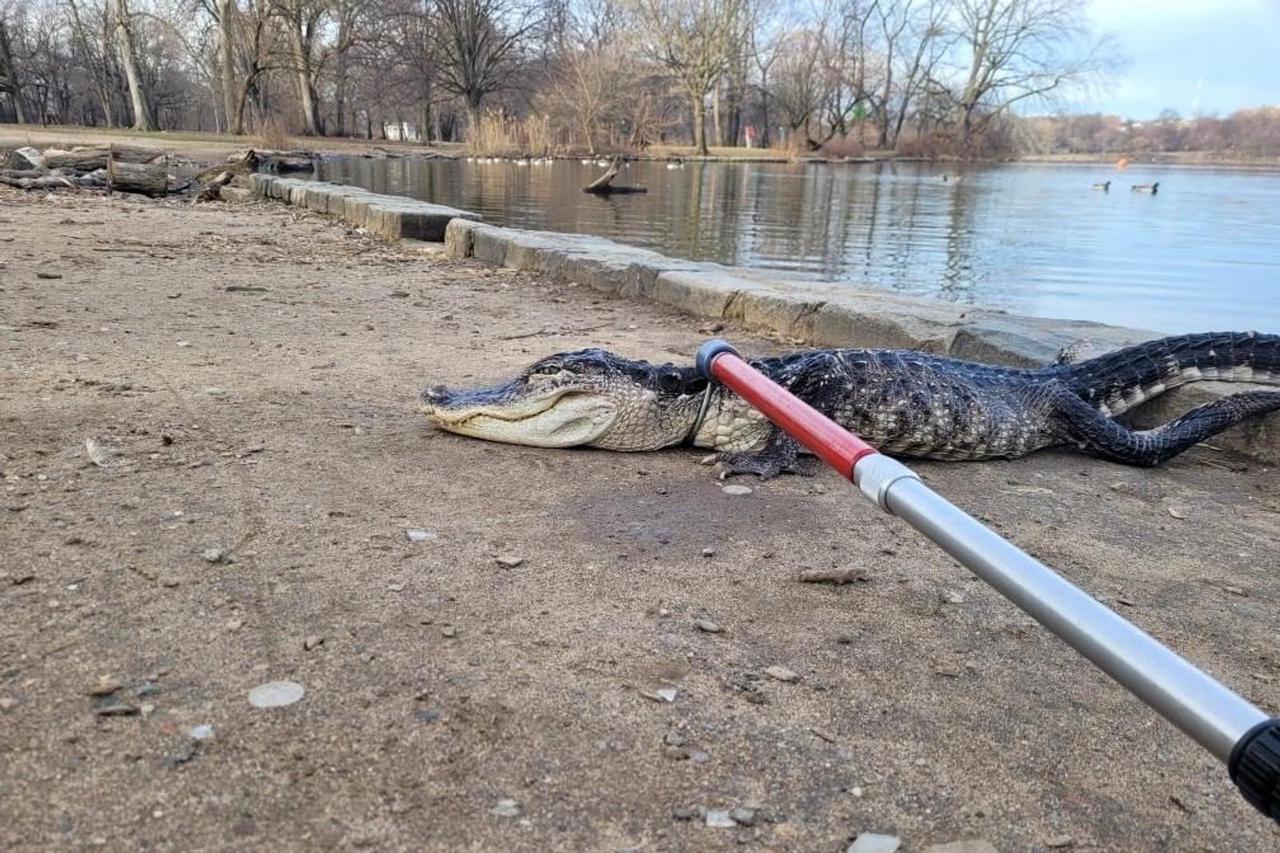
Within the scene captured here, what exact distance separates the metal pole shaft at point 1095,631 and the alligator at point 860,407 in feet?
6.87

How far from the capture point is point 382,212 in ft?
34.4

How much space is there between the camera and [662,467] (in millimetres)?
3621

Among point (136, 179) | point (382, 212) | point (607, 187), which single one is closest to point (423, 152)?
point (607, 187)

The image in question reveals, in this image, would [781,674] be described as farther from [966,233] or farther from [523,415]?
[966,233]

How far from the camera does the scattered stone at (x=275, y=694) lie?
1.79 m

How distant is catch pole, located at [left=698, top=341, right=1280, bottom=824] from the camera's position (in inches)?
38.7

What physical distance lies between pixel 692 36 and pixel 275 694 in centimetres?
5704

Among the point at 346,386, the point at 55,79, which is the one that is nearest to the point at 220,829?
the point at 346,386

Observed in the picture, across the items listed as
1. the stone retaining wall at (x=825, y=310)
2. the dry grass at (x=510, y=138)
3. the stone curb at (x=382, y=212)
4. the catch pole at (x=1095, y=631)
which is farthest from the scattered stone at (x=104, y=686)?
the dry grass at (x=510, y=138)

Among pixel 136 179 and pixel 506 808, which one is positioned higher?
pixel 136 179

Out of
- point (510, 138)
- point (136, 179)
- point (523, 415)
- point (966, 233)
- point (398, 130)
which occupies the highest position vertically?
point (398, 130)

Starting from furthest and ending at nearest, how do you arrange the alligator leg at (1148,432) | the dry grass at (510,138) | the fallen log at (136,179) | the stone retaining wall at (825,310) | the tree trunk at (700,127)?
1. the tree trunk at (700,127)
2. the dry grass at (510,138)
3. the fallen log at (136,179)
4. the stone retaining wall at (825,310)
5. the alligator leg at (1148,432)

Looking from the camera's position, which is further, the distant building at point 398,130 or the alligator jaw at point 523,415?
the distant building at point 398,130

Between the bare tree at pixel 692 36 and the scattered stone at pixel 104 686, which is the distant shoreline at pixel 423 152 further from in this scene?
the scattered stone at pixel 104 686
